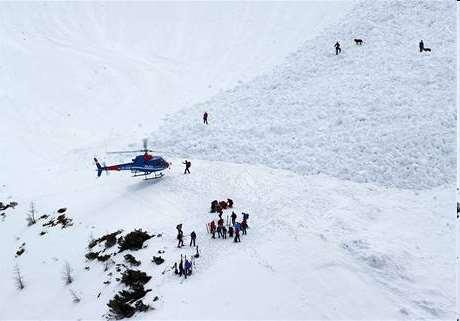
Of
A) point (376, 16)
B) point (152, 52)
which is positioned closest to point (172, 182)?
point (376, 16)

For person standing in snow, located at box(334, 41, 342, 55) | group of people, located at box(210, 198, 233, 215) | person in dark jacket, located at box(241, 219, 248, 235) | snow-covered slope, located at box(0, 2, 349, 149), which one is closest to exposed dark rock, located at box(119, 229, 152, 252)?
group of people, located at box(210, 198, 233, 215)

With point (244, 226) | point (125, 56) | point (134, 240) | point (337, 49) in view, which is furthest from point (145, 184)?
point (125, 56)

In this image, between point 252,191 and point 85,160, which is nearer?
point 252,191

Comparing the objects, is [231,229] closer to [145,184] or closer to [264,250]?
[264,250]

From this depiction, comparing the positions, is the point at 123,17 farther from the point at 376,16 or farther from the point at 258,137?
the point at 258,137

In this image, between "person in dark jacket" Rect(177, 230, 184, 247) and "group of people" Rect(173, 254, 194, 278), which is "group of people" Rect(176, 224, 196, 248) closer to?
"person in dark jacket" Rect(177, 230, 184, 247)
